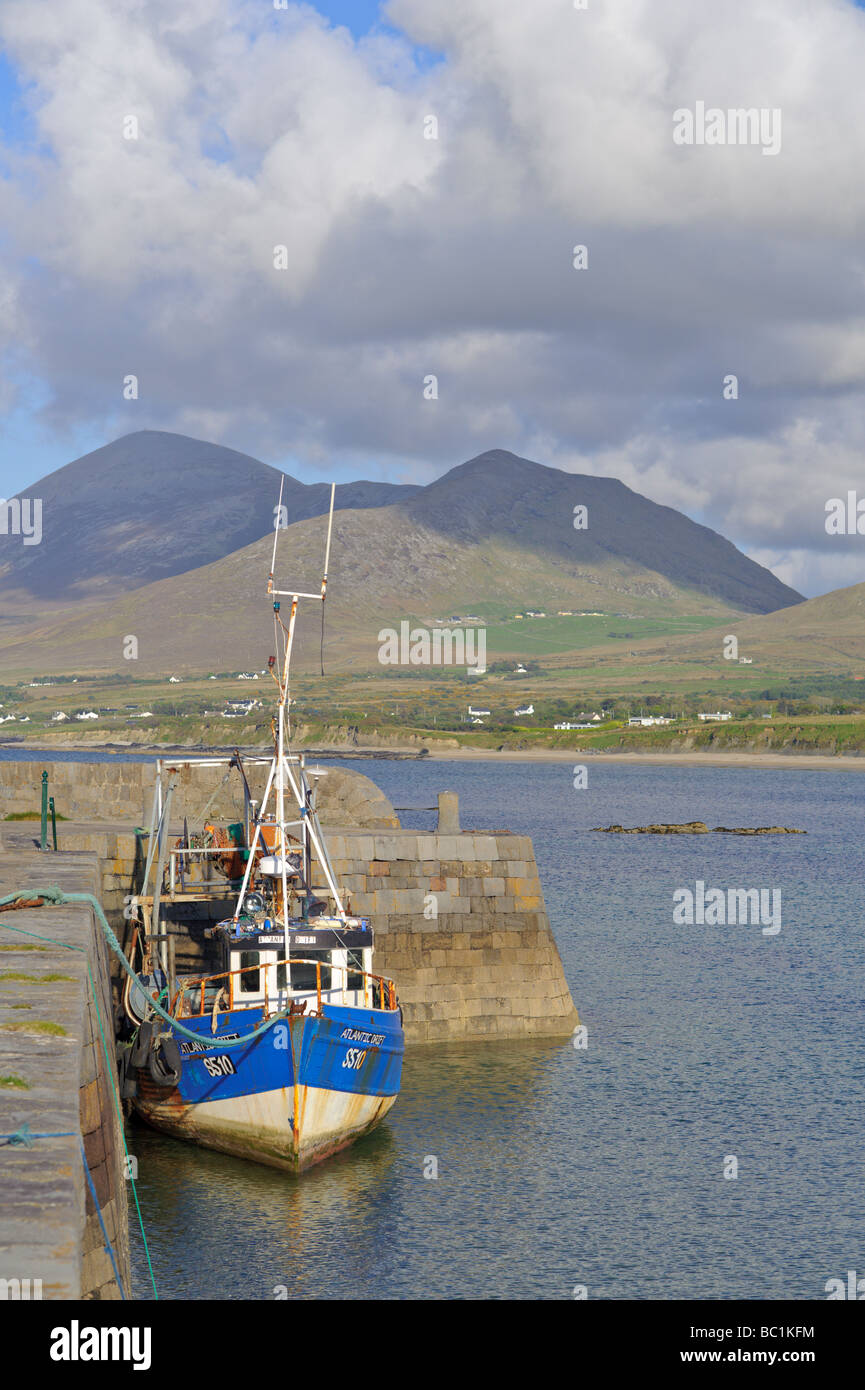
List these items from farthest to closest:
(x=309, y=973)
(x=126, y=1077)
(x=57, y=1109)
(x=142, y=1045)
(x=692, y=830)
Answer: (x=692, y=830) → (x=126, y=1077) → (x=142, y=1045) → (x=309, y=973) → (x=57, y=1109)

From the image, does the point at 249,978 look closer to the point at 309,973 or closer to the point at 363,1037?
the point at 309,973

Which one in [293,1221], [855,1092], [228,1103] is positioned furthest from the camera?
[855,1092]

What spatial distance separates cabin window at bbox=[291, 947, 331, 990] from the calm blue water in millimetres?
2789

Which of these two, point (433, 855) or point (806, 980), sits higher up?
point (433, 855)

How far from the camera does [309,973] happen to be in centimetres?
2250

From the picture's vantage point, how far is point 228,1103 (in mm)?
22047

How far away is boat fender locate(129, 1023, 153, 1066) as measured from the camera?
22.9 metres

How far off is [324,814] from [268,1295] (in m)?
18.0

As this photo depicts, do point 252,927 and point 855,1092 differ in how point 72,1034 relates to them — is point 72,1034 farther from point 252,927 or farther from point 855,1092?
point 855,1092

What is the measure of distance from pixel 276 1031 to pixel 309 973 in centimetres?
152

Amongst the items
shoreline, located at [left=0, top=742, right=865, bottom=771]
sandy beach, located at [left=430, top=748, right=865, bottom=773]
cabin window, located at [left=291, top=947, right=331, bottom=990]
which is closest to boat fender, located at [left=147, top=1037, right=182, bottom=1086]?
cabin window, located at [left=291, top=947, right=331, bottom=990]

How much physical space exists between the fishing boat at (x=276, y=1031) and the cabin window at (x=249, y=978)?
0.02m

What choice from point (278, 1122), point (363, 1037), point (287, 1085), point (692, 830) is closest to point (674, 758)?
point (692, 830)
